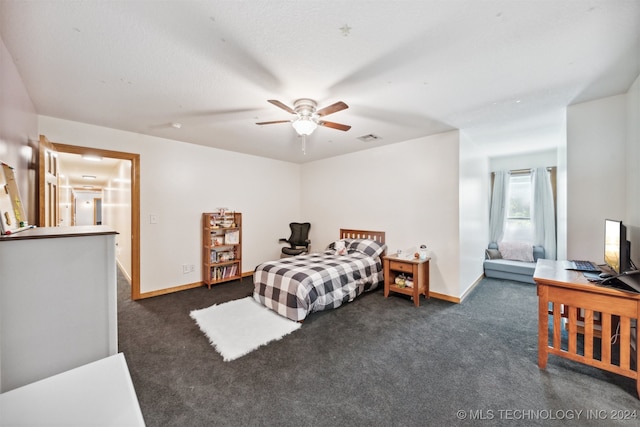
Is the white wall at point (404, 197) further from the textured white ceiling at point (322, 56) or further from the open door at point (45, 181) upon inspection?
the open door at point (45, 181)

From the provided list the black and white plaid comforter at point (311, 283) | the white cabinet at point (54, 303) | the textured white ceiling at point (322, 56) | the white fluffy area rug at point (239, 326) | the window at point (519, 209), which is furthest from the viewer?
the window at point (519, 209)

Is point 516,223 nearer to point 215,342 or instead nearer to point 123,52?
point 215,342

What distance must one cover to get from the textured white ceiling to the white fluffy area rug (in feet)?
8.08

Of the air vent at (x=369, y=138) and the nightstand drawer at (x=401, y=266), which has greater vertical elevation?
the air vent at (x=369, y=138)

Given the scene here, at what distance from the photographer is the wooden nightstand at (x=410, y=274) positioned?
342 centimetres

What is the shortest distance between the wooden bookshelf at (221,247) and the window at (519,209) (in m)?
5.50

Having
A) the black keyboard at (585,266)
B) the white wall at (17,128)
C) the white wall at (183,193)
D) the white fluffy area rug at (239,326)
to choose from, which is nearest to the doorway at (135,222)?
the white wall at (183,193)

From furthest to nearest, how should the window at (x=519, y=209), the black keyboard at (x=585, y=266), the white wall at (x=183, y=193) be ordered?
the window at (x=519, y=209)
the white wall at (x=183, y=193)
the black keyboard at (x=585, y=266)

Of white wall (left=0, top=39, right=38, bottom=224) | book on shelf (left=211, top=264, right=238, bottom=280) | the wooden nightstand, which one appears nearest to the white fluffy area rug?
book on shelf (left=211, top=264, right=238, bottom=280)

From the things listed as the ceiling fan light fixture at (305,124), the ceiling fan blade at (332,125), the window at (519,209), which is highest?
the ceiling fan blade at (332,125)

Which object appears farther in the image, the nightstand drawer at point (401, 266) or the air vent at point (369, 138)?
the air vent at point (369, 138)

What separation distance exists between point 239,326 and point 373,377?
1.58 metres

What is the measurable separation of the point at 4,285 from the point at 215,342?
1.73m

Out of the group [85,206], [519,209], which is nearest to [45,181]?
[519,209]
